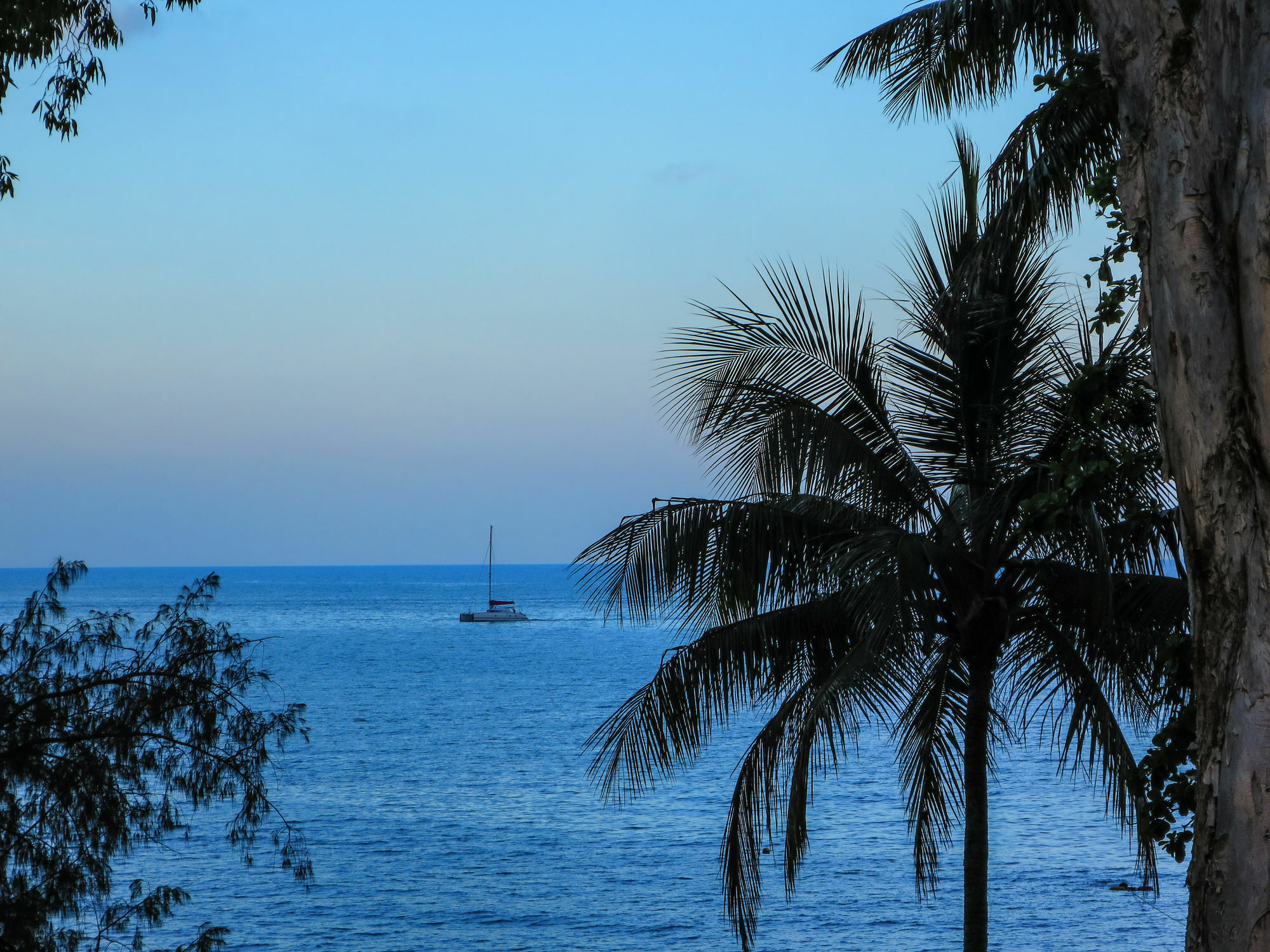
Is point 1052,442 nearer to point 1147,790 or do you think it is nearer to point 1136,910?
point 1147,790

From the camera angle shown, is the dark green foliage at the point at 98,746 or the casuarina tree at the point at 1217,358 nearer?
the casuarina tree at the point at 1217,358

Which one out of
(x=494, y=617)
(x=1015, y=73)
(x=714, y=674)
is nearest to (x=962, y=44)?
(x=1015, y=73)

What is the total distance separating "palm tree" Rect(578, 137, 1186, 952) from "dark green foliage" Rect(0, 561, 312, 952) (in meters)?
2.72

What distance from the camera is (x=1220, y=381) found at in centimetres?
376

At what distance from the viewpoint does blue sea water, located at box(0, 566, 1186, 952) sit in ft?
81.5

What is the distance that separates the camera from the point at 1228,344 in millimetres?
3760

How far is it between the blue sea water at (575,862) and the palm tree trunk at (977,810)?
5.41 metres

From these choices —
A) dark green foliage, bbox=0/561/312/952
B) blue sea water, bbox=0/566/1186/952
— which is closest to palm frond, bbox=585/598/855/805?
dark green foliage, bbox=0/561/312/952

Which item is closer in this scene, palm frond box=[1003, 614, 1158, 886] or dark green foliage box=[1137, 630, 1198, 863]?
dark green foliage box=[1137, 630, 1198, 863]

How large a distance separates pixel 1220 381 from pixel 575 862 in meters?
29.6

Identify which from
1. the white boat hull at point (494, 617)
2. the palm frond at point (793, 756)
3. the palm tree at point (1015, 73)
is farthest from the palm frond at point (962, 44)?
the white boat hull at point (494, 617)

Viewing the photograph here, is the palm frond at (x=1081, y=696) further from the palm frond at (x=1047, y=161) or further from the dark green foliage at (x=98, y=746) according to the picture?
the dark green foliage at (x=98, y=746)

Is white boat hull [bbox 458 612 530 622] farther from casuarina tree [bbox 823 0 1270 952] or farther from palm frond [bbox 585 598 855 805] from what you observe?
casuarina tree [bbox 823 0 1270 952]

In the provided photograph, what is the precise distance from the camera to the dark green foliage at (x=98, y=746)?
725 cm
